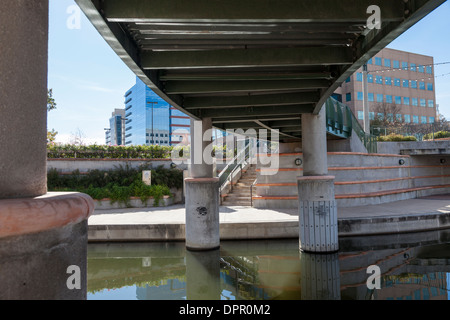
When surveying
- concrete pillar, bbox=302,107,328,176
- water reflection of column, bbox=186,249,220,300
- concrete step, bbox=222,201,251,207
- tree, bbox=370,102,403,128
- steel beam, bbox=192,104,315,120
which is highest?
tree, bbox=370,102,403,128

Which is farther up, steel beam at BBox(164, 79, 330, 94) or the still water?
steel beam at BBox(164, 79, 330, 94)

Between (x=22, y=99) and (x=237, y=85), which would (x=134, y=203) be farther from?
(x=22, y=99)

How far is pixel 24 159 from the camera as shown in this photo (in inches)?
71.7

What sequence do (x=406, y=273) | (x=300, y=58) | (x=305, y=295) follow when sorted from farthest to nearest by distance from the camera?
(x=406, y=273) < (x=305, y=295) < (x=300, y=58)

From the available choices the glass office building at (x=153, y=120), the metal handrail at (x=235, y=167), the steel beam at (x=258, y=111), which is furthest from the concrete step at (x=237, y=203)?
the glass office building at (x=153, y=120)

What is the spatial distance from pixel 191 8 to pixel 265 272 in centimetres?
752

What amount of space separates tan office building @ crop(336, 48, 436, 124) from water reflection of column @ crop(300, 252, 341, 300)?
44125 millimetres

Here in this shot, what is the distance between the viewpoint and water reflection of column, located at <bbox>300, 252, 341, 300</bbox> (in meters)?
7.61

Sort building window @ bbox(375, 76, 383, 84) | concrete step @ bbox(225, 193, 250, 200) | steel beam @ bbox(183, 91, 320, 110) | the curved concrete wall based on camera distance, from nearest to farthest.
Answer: steel beam @ bbox(183, 91, 320, 110), the curved concrete wall, concrete step @ bbox(225, 193, 250, 200), building window @ bbox(375, 76, 383, 84)

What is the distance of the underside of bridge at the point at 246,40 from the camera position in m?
4.09

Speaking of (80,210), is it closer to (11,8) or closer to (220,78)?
(11,8)

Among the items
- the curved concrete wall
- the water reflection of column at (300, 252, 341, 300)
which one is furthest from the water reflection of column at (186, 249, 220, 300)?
the curved concrete wall

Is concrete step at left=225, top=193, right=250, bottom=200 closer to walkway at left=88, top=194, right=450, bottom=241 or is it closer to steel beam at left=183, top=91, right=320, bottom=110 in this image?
walkway at left=88, top=194, right=450, bottom=241

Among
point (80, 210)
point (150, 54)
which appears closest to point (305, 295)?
point (150, 54)
